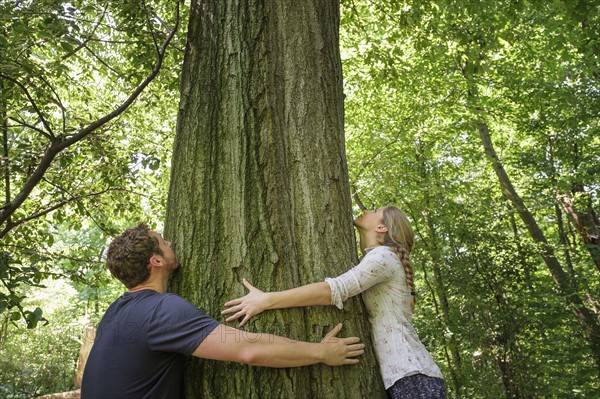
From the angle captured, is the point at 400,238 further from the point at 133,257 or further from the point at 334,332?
the point at 133,257

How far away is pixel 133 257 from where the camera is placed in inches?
93.1

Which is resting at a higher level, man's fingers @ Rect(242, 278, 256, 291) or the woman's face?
the woman's face

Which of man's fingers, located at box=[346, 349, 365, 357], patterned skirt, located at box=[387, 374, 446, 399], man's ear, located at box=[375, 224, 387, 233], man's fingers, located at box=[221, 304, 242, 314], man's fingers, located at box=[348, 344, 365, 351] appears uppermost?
man's ear, located at box=[375, 224, 387, 233]

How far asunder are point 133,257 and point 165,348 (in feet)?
1.70

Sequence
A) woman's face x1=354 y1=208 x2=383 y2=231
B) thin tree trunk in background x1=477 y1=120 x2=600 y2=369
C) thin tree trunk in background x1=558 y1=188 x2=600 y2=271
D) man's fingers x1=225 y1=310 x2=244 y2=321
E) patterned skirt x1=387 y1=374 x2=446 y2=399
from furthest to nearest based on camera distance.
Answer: thin tree trunk in background x1=558 y1=188 x2=600 y2=271 → thin tree trunk in background x1=477 y1=120 x2=600 y2=369 → woman's face x1=354 y1=208 x2=383 y2=231 → patterned skirt x1=387 y1=374 x2=446 y2=399 → man's fingers x1=225 y1=310 x2=244 y2=321

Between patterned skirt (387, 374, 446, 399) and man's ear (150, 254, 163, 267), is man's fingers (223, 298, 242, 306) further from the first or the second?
patterned skirt (387, 374, 446, 399)

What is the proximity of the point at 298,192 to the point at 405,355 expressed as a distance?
99 cm

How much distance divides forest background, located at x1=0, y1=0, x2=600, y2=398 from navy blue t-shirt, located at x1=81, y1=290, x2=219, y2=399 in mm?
1007

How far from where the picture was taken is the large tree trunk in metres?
2.27

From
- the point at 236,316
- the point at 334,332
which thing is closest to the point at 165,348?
the point at 236,316

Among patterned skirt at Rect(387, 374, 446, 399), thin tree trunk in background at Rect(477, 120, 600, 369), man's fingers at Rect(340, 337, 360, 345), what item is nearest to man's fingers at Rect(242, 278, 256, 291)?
man's fingers at Rect(340, 337, 360, 345)

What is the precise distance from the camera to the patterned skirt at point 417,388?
2359 millimetres

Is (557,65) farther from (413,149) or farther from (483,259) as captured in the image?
(483,259)

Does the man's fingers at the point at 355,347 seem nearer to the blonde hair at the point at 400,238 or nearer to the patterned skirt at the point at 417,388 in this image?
the patterned skirt at the point at 417,388
